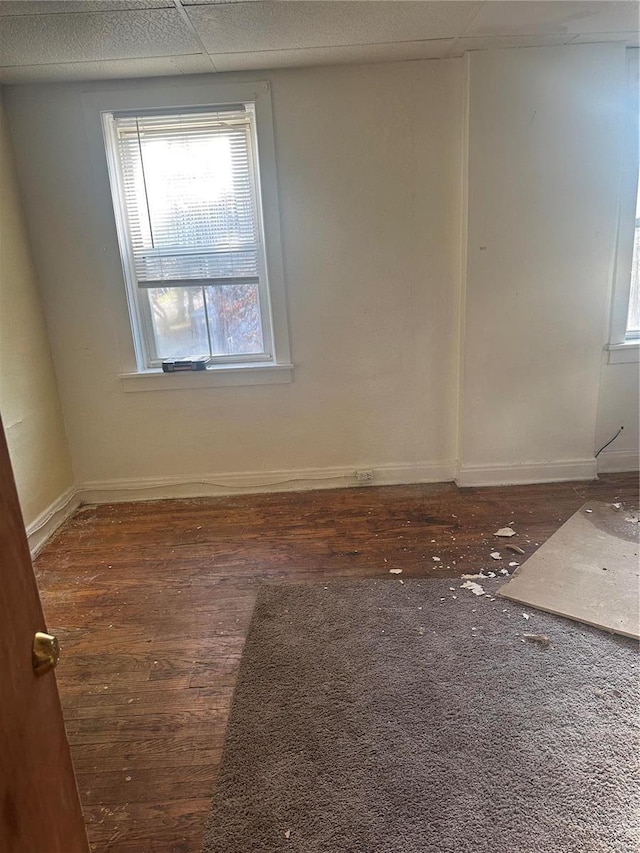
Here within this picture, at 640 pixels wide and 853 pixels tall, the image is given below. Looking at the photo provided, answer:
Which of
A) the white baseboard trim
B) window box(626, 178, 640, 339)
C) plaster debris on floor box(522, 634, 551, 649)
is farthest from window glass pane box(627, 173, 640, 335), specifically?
plaster debris on floor box(522, 634, 551, 649)

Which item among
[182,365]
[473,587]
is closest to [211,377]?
[182,365]

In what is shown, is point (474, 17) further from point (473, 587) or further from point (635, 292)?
point (473, 587)

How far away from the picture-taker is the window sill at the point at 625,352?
3096 millimetres

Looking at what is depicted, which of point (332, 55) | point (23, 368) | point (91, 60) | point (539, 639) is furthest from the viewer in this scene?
point (23, 368)

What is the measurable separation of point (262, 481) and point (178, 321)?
43.8 inches

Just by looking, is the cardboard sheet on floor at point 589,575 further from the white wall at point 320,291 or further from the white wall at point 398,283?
the white wall at point 320,291

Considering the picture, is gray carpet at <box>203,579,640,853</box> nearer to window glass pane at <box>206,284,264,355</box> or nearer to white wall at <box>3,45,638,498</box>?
white wall at <box>3,45,638,498</box>

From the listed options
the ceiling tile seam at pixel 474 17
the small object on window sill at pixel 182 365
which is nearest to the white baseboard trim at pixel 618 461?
the ceiling tile seam at pixel 474 17

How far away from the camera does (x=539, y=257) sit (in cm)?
294

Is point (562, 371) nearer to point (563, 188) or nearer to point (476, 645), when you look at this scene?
point (563, 188)

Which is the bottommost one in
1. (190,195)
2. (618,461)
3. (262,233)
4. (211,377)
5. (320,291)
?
(618,461)

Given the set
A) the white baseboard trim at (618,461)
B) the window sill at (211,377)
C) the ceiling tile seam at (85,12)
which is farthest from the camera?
the white baseboard trim at (618,461)

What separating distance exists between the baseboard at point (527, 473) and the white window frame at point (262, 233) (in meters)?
1.29

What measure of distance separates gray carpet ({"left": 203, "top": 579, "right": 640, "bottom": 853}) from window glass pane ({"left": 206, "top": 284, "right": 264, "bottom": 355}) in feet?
5.39
